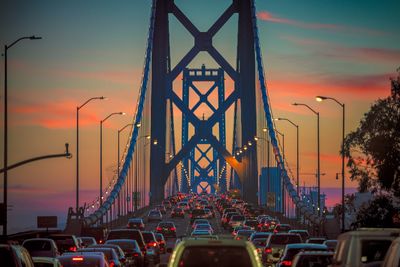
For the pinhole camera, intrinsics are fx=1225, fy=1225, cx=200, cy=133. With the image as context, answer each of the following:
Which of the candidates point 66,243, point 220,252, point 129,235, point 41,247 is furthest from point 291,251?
point 129,235

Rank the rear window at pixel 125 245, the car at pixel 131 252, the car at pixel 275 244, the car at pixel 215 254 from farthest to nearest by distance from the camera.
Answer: the rear window at pixel 125 245 < the car at pixel 131 252 < the car at pixel 275 244 < the car at pixel 215 254

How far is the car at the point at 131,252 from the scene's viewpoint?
3934 cm

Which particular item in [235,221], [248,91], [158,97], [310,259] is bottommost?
[235,221]

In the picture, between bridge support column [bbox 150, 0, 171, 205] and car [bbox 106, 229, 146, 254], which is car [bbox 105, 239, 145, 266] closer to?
car [bbox 106, 229, 146, 254]

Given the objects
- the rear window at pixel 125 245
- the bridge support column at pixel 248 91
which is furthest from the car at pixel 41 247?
the bridge support column at pixel 248 91

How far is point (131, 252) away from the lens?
132 feet

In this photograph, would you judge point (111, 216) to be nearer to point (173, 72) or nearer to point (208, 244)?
point (173, 72)

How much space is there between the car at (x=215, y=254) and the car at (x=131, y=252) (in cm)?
2118

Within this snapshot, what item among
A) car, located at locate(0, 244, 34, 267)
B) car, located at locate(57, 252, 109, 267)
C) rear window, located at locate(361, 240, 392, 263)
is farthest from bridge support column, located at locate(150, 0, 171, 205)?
car, located at locate(0, 244, 34, 267)

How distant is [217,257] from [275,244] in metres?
24.5

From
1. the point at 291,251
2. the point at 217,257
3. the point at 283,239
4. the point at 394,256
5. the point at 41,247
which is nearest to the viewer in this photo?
the point at 394,256

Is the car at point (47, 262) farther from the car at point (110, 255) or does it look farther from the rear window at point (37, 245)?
the rear window at point (37, 245)

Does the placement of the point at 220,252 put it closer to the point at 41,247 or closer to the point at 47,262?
the point at 47,262

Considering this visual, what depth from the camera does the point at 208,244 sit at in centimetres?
1727
